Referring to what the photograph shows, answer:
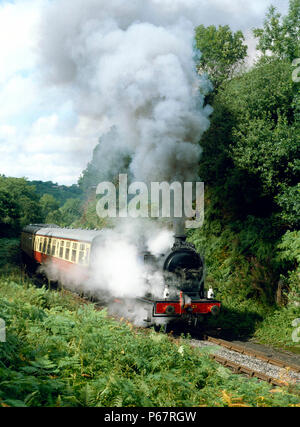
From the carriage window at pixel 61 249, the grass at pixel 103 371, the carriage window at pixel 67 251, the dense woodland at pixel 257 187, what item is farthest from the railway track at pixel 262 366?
the carriage window at pixel 61 249

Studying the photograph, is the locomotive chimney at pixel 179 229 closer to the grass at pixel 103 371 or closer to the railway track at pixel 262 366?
the railway track at pixel 262 366

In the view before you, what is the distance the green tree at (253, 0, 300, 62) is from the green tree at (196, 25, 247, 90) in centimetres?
586

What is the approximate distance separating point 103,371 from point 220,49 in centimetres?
2680

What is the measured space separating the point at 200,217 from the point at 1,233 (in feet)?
80.5

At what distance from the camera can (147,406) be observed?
4469 millimetres

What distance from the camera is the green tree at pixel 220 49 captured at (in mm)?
26286

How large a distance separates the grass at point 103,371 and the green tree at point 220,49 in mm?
22994

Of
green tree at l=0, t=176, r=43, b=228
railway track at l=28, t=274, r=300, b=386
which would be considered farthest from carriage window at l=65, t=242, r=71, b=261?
green tree at l=0, t=176, r=43, b=228

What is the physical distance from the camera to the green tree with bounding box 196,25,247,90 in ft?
86.2

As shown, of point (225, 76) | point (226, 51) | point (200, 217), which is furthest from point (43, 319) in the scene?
point (226, 51)

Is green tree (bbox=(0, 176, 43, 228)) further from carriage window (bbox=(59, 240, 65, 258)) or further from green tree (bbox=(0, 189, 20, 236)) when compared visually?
carriage window (bbox=(59, 240, 65, 258))

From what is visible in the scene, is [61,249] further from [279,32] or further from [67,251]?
[279,32]

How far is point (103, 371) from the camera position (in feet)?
18.2
